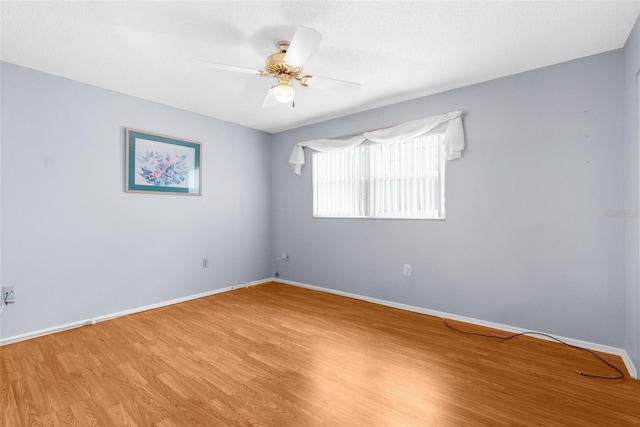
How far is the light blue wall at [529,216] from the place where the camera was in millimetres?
2412

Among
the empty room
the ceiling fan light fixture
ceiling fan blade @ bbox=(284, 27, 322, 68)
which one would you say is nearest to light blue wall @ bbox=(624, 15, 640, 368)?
the empty room

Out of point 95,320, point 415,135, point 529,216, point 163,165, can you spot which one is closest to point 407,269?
point 529,216

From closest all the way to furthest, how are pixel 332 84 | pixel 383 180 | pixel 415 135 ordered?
1. pixel 332 84
2. pixel 415 135
3. pixel 383 180

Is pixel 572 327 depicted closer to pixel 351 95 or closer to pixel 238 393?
pixel 238 393

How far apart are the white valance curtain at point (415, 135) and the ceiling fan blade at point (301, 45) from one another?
68.9 inches

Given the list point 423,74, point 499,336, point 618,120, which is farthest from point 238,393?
point 618,120

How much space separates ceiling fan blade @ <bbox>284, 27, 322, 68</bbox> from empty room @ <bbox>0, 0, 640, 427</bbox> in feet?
0.09

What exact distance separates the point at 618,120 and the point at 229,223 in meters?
4.33

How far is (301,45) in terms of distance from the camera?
188 centimetres

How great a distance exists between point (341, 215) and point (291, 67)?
229cm

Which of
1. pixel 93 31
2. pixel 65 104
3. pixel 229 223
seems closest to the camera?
pixel 93 31

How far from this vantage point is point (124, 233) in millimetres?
3328

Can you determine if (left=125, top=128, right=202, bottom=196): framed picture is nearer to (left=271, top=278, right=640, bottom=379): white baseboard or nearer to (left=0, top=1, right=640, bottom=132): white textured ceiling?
(left=0, top=1, right=640, bottom=132): white textured ceiling

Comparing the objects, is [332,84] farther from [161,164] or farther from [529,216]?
[161,164]
